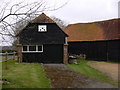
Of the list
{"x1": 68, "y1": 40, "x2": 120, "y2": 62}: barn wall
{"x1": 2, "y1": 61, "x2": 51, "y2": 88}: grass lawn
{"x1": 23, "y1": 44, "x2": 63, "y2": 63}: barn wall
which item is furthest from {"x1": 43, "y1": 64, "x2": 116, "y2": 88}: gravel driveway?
{"x1": 68, "y1": 40, "x2": 120, "y2": 62}: barn wall

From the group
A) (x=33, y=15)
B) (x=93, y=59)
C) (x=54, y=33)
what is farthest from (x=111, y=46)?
(x=33, y=15)

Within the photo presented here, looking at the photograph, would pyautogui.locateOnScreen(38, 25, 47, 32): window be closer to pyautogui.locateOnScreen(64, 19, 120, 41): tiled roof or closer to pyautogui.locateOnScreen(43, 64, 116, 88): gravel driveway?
pyautogui.locateOnScreen(64, 19, 120, 41): tiled roof

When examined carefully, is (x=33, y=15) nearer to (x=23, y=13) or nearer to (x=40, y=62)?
(x=23, y=13)

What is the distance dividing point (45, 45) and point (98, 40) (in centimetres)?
943

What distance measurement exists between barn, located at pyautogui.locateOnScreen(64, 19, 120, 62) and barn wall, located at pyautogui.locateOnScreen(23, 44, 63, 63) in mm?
7618

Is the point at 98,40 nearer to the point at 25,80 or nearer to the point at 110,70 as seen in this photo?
the point at 110,70

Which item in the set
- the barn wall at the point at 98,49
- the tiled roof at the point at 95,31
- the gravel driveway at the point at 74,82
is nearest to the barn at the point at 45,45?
the barn wall at the point at 98,49

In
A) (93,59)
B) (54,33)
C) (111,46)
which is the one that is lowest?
(93,59)

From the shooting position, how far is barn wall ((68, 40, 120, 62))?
2686cm

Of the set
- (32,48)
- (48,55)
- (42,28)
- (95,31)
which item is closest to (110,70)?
(48,55)

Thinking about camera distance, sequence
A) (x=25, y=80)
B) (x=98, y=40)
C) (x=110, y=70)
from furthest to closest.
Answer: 1. (x=98, y=40)
2. (x=110, y=70)
3. (x=25, y=80)

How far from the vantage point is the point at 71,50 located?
3097 cm

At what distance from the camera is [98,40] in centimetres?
2864

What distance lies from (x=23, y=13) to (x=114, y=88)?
234 inches
